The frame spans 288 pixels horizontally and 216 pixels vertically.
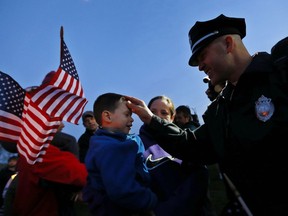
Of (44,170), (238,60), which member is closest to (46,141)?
(44,170)

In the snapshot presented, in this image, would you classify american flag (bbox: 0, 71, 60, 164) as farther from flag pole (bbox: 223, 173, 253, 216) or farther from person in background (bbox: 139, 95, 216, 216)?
flag pole (bbox: 223, 173, 253, 216)

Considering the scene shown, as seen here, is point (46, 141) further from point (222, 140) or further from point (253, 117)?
point (253, 117)

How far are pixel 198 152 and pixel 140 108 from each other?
57 centimetres

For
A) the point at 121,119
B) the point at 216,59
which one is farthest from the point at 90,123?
the point at 216,59

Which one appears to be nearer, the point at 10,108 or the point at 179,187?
the point at 179,187

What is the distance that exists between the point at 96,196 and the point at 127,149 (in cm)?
46

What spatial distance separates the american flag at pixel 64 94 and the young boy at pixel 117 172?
1122 millimetres

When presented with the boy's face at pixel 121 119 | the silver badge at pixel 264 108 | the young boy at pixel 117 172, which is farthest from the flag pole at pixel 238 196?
the boy's face at pixel 121 119

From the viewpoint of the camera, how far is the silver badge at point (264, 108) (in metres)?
1.84

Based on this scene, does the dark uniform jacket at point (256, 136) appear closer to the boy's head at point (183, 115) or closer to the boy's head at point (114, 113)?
the boy's head at point (114, 113)

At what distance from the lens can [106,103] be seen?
9.16 feet

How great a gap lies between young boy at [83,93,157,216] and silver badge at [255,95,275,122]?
0.97 metres

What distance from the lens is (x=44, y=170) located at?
10.6 ft

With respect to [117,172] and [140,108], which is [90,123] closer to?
[140,108]
